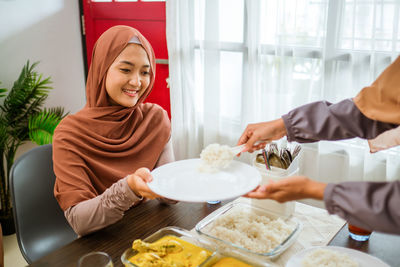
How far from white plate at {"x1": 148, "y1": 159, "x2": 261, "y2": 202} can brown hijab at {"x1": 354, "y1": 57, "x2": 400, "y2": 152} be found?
0.42 m

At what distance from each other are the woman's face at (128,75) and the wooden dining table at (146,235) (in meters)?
0.52

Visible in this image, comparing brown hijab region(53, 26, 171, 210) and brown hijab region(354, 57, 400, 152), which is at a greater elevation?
Result: brown hijab region(354, 57, 400, 152)

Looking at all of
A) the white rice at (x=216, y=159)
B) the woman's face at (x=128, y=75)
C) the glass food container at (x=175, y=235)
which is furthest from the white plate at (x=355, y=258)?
the woman's face at (x=128, y=75)

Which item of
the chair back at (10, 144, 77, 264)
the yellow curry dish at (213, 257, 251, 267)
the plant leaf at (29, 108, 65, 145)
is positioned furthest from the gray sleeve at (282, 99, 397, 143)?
the plant leaf at (29, 108, 65, 145)

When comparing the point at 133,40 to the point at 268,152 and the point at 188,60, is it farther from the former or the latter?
the point at 188,60

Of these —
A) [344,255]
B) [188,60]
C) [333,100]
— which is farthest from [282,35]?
[344,255]

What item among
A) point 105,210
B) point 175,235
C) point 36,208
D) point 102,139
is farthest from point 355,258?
point 36,208

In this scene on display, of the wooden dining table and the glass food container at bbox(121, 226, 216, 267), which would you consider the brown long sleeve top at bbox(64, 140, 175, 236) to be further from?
the glass food container at bbox(121, 226, 216, 267)

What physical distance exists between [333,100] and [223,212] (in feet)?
3.89

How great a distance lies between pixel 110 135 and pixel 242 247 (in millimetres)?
908

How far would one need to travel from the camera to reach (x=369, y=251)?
111 cm

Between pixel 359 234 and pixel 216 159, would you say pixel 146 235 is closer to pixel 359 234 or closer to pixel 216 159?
pixel 216 159

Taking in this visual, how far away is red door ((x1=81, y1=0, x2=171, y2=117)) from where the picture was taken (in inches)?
118

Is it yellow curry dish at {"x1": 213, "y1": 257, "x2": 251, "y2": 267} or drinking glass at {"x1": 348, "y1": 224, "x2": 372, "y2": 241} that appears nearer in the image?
yellow curry dish at {"x1": 213, "y1": 257, "x2": 251, "y2": 267}
